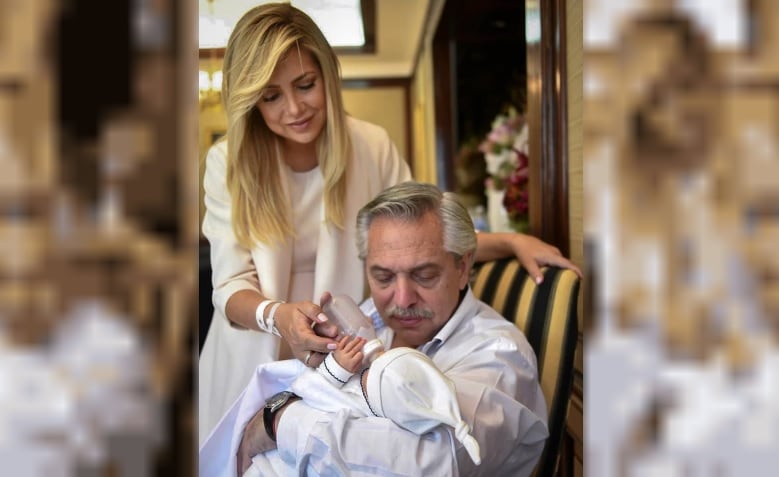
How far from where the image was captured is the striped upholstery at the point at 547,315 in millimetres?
857

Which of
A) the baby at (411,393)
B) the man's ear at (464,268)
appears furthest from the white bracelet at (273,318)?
→ the man's ear at (464,268)

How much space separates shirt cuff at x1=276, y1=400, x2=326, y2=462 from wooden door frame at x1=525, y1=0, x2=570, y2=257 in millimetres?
510

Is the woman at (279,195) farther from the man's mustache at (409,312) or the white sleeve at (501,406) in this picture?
the white sleeve at (501,406)

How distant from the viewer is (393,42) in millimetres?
685

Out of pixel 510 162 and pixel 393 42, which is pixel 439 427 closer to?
pixel 393 42

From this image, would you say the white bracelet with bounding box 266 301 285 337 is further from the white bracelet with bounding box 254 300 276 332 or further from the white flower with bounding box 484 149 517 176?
the white flower with bounding box 484 149 517 176

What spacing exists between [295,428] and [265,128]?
30 centimetres

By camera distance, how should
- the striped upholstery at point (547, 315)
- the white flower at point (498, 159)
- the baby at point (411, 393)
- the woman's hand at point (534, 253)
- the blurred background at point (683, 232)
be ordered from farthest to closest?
the white flower at point (498, 159) < the woman's hand at point (534, 253) < the striped upholstery at point (547, 315) < the baby at point (411, 393) < the blurred background at point (683, 232)

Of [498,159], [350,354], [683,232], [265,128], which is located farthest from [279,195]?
[498,159]

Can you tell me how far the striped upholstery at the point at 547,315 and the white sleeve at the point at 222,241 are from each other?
0.41m

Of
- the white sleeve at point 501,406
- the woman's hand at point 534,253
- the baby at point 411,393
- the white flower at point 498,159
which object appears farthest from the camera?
the white flower at point 498,159

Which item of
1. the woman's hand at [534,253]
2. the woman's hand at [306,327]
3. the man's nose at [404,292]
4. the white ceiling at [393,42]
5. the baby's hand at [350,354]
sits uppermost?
the white ceiling at [393,42]

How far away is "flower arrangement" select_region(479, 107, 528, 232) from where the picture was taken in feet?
3.47

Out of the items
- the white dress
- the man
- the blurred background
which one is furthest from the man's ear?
the blurred background
